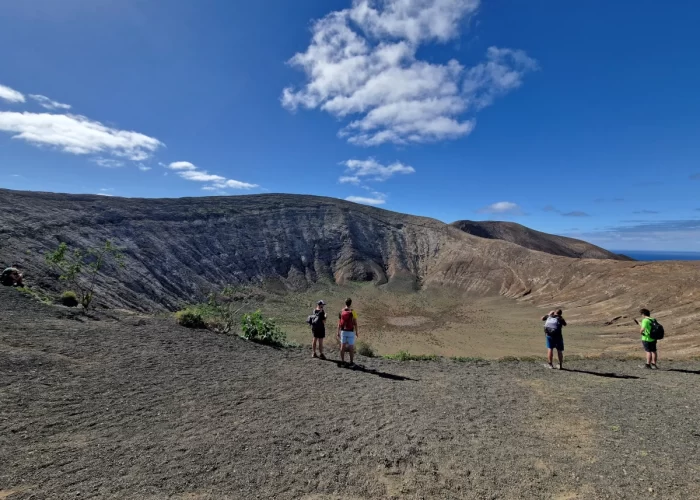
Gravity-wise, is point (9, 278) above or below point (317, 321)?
above

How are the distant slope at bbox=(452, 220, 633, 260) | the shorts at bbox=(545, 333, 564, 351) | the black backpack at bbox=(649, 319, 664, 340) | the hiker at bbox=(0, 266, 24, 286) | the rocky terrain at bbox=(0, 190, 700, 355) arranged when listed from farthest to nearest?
1. the distant slope at bbox=(452, 220, 633, 260)
2. the rocky terrain at bbox=(0, 190, 700, 355)
3. the hiker at bbox=(0, 266, 24, 286)
4. the black backpack at bbox=(649, 319, 664, 340)
5. the shorts at bbox=(545, 333, 564, 351)

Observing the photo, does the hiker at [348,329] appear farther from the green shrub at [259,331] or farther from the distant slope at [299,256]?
the distant slope at [299,256]

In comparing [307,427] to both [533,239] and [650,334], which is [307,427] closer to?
[650,334]

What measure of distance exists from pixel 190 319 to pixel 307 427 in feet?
25.2

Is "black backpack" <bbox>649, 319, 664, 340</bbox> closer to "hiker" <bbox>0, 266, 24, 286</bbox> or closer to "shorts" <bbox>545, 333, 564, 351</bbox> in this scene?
"shorts" <bbox>545, 333, 564, 351</bbox>

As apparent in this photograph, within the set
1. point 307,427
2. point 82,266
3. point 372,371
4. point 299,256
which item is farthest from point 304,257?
point 307,427

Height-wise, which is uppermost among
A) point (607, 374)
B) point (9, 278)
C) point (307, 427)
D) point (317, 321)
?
point (9, 278)

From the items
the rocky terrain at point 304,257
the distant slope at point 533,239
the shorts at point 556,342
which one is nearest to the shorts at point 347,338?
the shorts at point 556,342

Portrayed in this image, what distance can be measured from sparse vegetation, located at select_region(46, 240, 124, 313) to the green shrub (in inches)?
195

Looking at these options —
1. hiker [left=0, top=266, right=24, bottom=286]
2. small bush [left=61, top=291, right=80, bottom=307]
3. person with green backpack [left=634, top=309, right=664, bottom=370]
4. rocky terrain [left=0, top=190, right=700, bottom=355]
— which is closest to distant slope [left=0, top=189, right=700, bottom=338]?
rocky terrain [left=0, top=190, right=700, bottom=355]

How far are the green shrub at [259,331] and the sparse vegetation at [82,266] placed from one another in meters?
4.94

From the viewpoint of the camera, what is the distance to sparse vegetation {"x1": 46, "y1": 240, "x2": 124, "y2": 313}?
1395 centimetres

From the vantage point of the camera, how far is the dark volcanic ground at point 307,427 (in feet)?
15.4

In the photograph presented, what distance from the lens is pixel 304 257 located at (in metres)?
55.2
